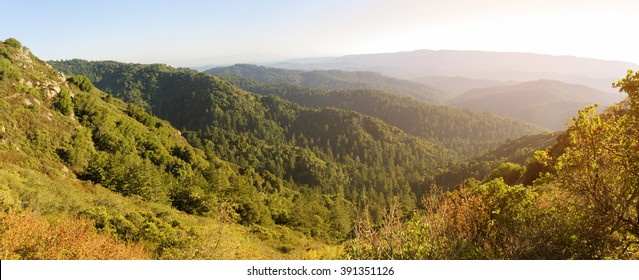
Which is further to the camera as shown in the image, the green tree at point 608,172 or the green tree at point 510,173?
the green tree at point 510,173

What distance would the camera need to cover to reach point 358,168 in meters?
179

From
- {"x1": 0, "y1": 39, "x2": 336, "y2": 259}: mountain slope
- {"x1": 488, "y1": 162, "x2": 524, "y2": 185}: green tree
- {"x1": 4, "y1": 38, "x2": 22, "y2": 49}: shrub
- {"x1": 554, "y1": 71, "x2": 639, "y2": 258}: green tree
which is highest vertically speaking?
{"x1": 4, "y1": 38, "x2": 22, "y2": 49}: shrub

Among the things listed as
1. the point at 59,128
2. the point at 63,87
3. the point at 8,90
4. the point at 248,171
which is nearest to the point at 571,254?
the point at 59,128

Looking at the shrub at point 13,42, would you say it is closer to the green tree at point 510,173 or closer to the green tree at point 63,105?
the green tree at point 63,105

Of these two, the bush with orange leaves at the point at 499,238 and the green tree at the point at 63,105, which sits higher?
the green tree at the point at 63,105

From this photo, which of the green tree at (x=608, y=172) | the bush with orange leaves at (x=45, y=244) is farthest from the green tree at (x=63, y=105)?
the green tree at (x=608, y=172)

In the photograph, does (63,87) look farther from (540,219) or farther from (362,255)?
(540,219)

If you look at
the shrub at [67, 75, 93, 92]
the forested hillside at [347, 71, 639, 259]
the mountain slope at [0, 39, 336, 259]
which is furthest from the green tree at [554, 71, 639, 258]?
the shrub at [67, 75, 93, 92]

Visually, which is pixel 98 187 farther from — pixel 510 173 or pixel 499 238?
pixel 510 173

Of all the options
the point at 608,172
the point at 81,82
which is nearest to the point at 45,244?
the point at 608,172

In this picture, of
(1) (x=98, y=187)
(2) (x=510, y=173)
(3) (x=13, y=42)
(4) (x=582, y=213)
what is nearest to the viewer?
(4) (x=582, y=213)

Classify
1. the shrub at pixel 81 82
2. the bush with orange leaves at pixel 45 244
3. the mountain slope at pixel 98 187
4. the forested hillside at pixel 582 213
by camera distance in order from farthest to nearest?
the shrub at pixel 81 82 < the mountain slope at pixel 98 187 < the bush with orange leaves at pixel 45 244 < the forested hillside at pixel 582 213

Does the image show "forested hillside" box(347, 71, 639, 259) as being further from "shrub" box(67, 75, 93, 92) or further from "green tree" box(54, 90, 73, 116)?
"shrub" box(67, 75, 93, 92)
